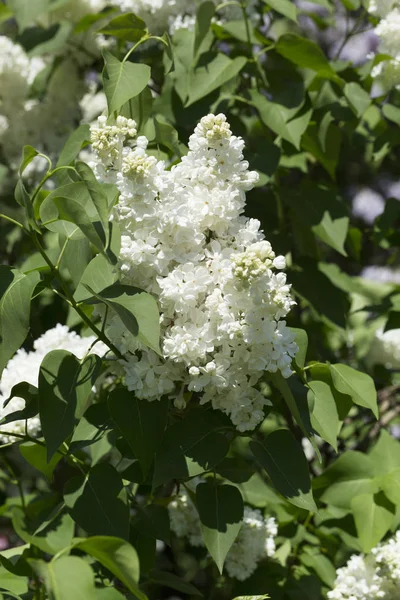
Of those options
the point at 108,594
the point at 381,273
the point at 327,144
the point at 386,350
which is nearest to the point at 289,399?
the point at 108,594

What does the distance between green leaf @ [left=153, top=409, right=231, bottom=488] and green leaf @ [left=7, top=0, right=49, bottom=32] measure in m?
1.35

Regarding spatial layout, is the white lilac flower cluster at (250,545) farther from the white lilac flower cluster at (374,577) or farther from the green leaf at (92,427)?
the green leaf at (92,427)

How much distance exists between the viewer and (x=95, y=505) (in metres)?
1.14

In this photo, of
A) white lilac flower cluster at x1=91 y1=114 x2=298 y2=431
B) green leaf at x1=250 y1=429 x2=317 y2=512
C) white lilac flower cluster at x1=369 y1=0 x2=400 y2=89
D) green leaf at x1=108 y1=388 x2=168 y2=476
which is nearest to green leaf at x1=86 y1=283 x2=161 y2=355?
white lilac flower cluster at x1=91 y1=114 x2=298 y2=431

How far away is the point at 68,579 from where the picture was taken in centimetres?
Result: 90

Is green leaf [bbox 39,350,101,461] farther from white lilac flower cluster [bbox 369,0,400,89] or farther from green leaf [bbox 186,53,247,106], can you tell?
white lilac flower cluster [bbox 369,0,400,89]

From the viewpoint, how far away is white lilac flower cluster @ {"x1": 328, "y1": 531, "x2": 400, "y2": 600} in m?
1.48

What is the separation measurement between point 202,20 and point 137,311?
0.88 m

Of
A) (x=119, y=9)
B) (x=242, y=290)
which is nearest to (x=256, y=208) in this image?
(x=119, y=9)

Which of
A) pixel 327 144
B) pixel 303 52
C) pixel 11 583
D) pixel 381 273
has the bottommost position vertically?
pixel 381 273

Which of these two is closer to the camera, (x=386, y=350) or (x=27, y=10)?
(x=27, y=10)

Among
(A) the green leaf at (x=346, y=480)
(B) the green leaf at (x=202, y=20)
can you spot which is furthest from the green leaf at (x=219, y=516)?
(B) the green leaf at (x=202, y=20)

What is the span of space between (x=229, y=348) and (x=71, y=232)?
322 millimetres

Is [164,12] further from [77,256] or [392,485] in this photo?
[392,485]
